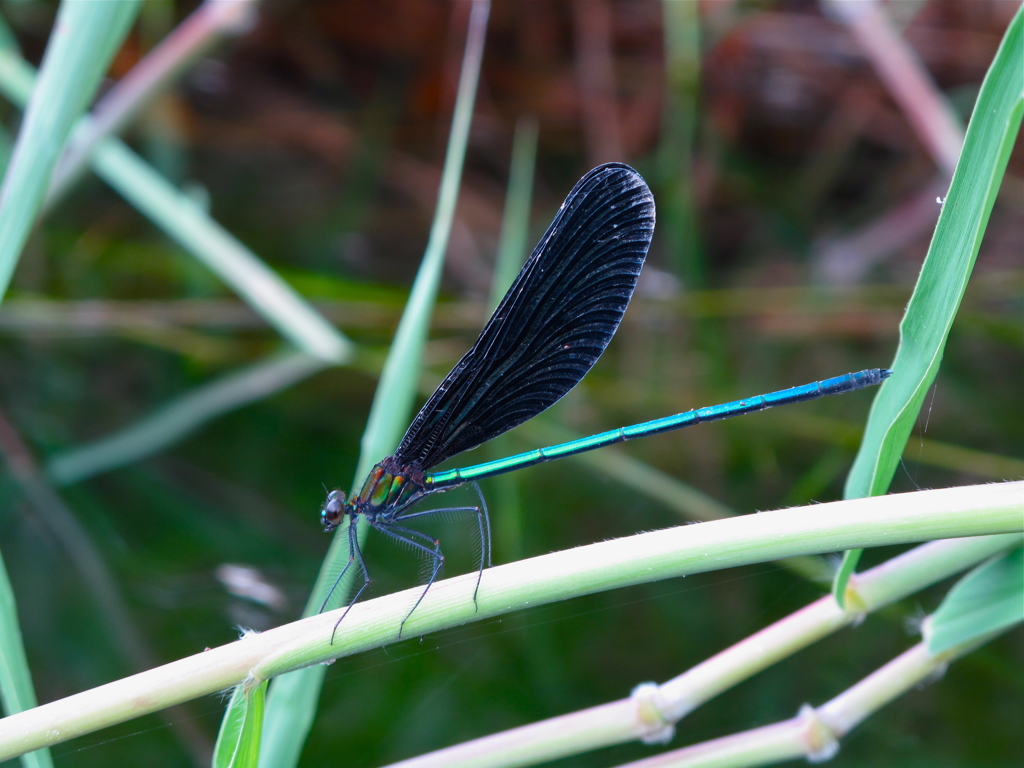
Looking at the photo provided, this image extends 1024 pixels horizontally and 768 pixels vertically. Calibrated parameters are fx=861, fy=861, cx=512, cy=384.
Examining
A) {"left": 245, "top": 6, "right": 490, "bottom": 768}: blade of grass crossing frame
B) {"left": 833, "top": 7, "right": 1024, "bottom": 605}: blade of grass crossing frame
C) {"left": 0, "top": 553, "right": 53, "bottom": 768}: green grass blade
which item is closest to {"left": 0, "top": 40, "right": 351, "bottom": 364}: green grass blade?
{"left": 245, "top": 6, "right": 490, "bottom": 768}: blade of grass crossing frame

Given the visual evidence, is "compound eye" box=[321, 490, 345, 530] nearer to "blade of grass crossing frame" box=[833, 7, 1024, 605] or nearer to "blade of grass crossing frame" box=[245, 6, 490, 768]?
"blade of grass crossing frame" box=[245, 6, 490, 768]

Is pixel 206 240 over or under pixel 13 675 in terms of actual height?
over

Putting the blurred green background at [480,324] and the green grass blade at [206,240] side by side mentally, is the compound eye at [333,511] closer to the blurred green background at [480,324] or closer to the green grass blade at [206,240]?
the blurred green background at [480,324]

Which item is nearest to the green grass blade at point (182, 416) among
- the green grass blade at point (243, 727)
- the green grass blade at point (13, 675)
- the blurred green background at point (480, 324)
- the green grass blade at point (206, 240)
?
the blurred green background at point (480, 324)

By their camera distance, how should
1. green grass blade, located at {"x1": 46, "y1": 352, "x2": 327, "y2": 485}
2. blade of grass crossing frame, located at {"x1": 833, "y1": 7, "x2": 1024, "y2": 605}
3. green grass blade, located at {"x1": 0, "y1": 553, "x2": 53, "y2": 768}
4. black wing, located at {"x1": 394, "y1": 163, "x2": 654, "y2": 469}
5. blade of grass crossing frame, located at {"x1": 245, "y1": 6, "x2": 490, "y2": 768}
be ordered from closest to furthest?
blade of grass crossing frame, located at {"x1": 833, "y1": 7, "x2": 1024, "y2": 605} < green grass blade, located at {"x1": 0, "y1": 553, "x2": 53, "y2": 768} < blade of grass crossing frame, located at {"x1": 245, "y1": 6, "x2": 490, "y2": 768} < black wing, located at {"x1": 394, "y1": 163, "x2": 654, "y2": 469} < green grass blade, located at {"x1": 46, "y1": 352, "x2": 327, "y2": 485}

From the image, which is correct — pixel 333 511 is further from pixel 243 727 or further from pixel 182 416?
pixel 182 416

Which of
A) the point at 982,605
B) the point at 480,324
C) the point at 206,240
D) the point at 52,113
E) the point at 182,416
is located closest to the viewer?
the point at 982,605

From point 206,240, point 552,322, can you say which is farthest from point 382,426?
point 206,240
